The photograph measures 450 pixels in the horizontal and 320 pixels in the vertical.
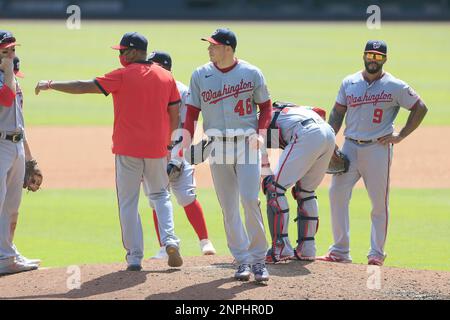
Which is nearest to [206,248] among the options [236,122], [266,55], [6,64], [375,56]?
[236,122]

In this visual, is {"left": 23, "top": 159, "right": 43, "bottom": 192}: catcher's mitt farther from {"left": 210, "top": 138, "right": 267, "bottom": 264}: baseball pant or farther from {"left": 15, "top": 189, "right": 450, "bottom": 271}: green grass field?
{"left": 210, "top": 138, "right": 267, "bottom": 264}: baseball pant

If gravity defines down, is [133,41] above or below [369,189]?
above

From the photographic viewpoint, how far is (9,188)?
25.6ft

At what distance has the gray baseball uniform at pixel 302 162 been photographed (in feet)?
25.6

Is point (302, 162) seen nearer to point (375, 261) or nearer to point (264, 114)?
point (264, 114)

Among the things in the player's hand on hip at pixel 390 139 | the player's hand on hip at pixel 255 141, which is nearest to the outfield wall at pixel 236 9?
the player's hand on hip at pixel 390 139

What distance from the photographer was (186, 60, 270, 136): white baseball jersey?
7.04 metres

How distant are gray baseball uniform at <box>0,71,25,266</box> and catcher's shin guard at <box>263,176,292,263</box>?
209cm

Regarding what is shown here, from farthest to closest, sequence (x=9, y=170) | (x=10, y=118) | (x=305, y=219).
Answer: (x=305, y=219), (x=9, y=170), (x=10, y=118)

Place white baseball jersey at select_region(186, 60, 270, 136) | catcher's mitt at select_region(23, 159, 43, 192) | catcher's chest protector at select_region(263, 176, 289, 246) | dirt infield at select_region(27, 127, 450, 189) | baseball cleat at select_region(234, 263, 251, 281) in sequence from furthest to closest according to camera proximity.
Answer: dirt infield at select_region(27, 127, 450, 189) → catcher's mitt at select_region(23, 159, 43, 192) → catcher's chest protector at select_region(263, 176, 289, 246) → white baseball jersey at select_region(186, 60, 270, 136) → baseball cleat at select_region(234, 263, 251, 281)

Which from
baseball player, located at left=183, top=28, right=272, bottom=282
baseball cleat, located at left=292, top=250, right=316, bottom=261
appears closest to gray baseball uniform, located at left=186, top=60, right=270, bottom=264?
baseball player, located at left=183, top=28, right=272, bottom=282

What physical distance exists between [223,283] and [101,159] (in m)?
7.86

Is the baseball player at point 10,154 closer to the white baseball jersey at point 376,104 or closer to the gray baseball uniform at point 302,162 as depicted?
the gray baseball uniform at point 302,162

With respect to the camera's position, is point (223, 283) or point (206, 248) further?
point (206, 248)
